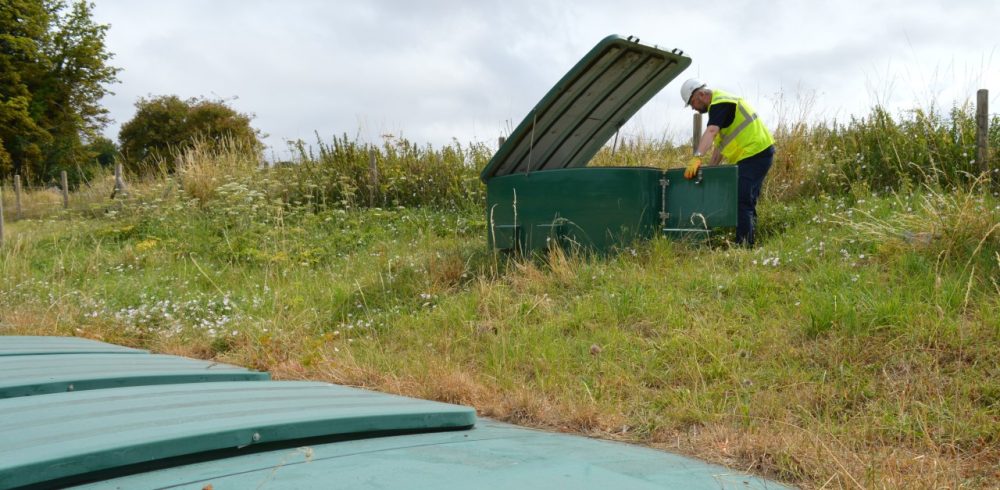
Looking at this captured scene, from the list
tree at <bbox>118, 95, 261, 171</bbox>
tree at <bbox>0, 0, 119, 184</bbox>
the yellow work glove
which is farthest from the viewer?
tree at <bbox>118, 95, 261, 171</bbox>

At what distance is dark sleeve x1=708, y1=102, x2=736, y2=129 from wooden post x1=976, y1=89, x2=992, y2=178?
2506 mm

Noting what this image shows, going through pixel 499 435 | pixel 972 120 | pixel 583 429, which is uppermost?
pixel 972 120

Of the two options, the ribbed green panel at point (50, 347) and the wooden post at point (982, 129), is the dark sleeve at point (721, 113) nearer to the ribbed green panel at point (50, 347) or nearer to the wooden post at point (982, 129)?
the wooden post at point (982, 129)

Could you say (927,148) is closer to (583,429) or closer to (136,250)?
(583,429)

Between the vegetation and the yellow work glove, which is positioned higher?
the yellow work glove

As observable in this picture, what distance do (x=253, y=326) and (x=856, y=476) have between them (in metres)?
4.48

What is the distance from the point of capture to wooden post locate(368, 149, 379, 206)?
11.7m

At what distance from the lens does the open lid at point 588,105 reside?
6445mm

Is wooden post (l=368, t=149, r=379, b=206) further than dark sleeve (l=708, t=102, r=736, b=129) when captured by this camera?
Yes

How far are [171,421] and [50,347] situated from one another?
6.77 ft

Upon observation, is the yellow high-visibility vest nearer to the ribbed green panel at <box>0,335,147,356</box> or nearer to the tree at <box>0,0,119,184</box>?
the ribbed green panel at <box>0,335,147,356</box>

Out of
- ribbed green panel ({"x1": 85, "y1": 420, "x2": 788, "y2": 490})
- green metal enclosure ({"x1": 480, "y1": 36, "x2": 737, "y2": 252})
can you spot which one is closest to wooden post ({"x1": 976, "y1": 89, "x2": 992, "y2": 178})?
green metal enclosure ({"x1": 480, "y1": 36, "x2": 737, "y2": 252})

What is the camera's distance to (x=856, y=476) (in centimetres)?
248

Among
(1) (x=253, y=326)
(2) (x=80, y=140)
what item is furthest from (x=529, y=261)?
(2) (x=80, y=140)
